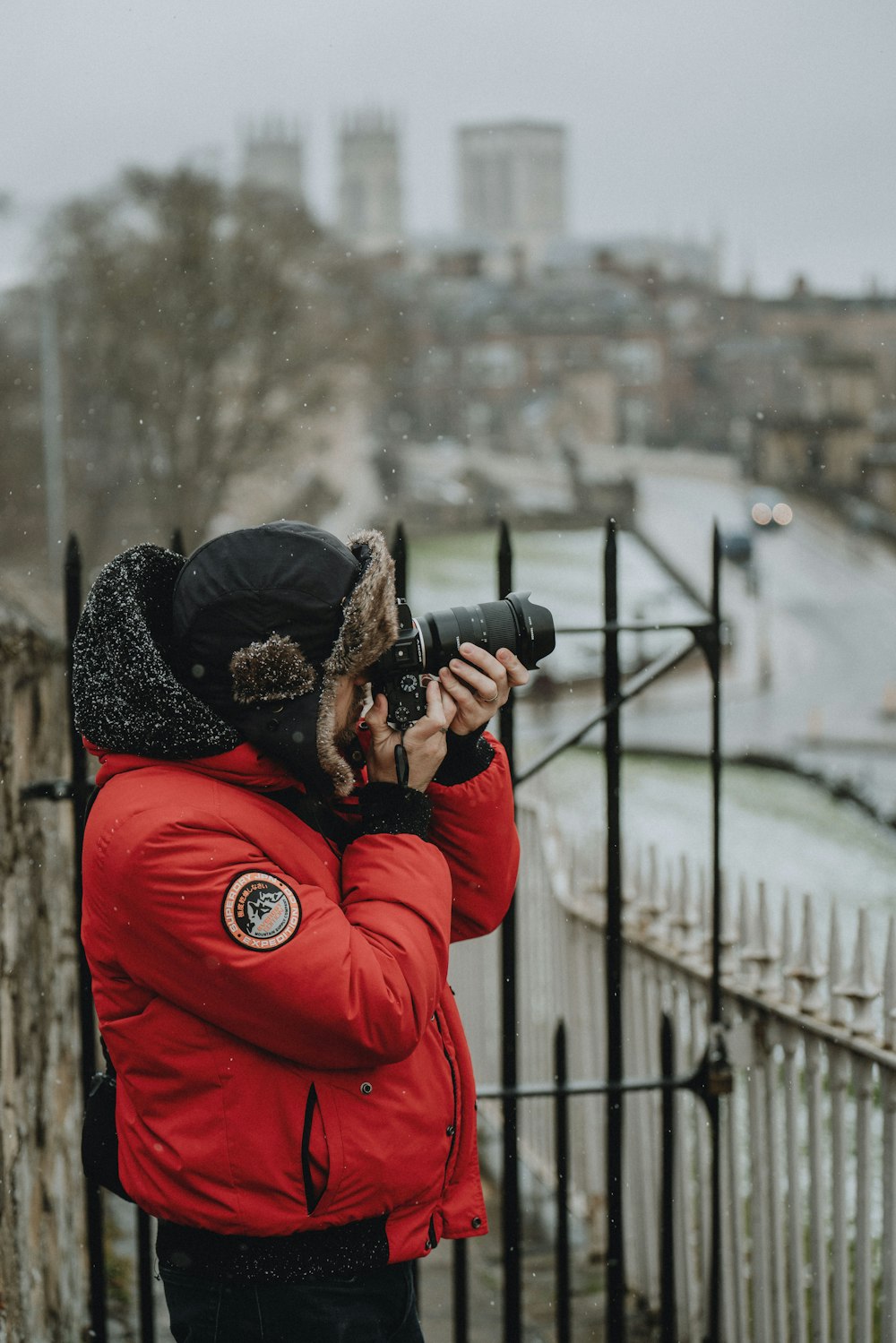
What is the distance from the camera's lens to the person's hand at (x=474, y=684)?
5.43ft

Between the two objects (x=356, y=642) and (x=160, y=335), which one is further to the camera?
(x=160, y=335)

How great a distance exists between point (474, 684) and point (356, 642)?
22 centimetres

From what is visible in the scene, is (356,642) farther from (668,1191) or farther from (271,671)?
(668,1191)

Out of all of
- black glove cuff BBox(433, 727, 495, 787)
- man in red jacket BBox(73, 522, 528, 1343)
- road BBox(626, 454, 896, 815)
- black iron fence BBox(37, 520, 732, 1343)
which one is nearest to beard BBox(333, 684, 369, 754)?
man in red jacket BBox(73, 522, 528, 1343)

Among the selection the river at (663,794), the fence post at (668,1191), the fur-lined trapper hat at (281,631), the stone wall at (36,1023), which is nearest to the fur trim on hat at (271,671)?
the fur-lined trapper hat at (281,631)

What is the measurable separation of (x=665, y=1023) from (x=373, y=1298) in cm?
102

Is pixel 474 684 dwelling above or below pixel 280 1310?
above

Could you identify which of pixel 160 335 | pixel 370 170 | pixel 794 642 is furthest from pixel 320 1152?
pixel 370 170

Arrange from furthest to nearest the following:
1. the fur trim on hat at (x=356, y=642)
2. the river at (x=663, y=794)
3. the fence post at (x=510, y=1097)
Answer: the river at (x=663, y=794) < the fence post at (x=510, y=1097) < the fur trim on hat at (x=356, y=642)

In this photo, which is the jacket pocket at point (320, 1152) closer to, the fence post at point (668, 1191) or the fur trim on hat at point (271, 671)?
the fur trim on hat at point (271, 671)

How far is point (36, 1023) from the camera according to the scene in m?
2.62

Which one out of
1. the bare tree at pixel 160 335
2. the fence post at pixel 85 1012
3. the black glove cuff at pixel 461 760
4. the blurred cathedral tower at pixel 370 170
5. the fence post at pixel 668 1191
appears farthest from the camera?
the blurred cathedral tower at pixel 370 170

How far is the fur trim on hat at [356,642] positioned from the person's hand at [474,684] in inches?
6.2

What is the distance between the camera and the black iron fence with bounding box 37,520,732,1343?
2.18 metres
